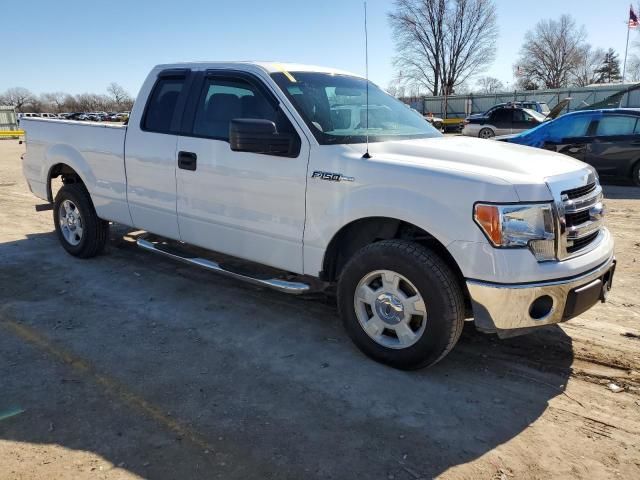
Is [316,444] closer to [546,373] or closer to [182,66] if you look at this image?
[546,373]

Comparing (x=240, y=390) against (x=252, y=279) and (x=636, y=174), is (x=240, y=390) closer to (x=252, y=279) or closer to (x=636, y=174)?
(x=252, y=279)

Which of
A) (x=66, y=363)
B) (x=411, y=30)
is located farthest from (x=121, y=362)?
(x=411, y=30)

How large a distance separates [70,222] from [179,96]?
232 centimetres

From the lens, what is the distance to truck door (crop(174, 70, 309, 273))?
391 centimetres

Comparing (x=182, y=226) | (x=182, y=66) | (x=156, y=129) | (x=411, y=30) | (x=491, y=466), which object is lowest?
(x=491, y=466)

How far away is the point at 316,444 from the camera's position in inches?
110

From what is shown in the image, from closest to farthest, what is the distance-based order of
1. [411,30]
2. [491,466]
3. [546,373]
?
[491,466]
[546,373]
[411,30]

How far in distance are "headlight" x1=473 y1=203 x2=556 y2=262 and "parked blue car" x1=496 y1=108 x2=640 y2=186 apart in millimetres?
8897

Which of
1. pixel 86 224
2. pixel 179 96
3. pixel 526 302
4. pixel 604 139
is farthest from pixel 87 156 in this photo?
pixel 604 139

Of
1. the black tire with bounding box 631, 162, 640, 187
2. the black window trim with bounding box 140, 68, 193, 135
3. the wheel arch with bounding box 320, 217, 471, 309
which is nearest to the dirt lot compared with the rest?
the wheel arch with bounding box 320, 217, 471, 309

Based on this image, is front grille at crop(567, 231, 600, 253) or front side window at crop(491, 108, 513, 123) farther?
front side window at crop(491, 108, 513, 123)

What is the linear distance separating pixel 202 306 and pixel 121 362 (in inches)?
43.8

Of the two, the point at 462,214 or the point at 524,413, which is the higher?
the point at 462,214

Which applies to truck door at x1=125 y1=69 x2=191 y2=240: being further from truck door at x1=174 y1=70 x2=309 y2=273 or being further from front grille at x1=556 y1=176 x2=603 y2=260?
front grille at x1=556 y1=176 x2=603 y2=260
